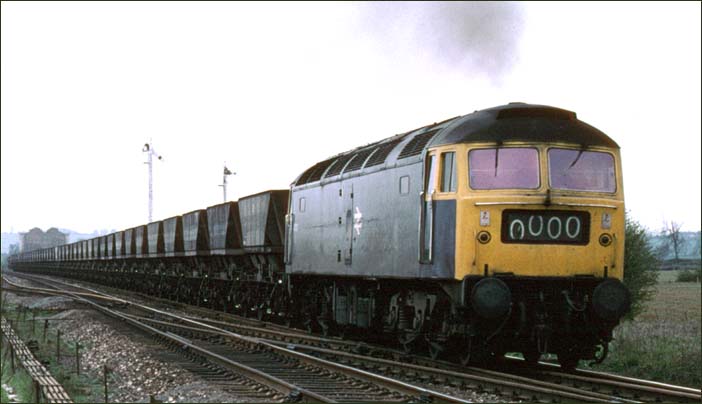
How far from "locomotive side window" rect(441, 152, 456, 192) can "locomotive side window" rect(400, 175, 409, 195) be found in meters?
1.15

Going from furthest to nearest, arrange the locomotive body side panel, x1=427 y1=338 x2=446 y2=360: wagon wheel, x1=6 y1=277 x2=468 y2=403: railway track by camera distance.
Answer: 1. the locomotive body side panel
2. x1=427 y1=338 x2=446 y2=360: wagon wheel
3. x1=6 y1=277 x2=468 y2=403: railway track

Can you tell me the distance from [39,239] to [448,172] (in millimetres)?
178442

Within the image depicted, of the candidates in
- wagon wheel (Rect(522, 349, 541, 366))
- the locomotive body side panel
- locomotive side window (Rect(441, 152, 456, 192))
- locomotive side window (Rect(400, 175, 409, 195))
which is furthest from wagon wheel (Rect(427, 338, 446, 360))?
locomotive side window (Rect(441, 152, 456, 192))

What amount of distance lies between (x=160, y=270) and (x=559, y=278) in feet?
96.9

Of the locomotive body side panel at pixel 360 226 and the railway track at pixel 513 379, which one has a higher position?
the locomotive body side panel at pixel 360 226

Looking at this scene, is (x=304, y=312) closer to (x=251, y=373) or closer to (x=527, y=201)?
(x=251, y=373)

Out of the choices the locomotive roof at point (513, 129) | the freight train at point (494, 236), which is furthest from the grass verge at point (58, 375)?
the locomotive roof at point (513, 129)

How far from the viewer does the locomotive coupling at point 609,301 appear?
11.4 meters

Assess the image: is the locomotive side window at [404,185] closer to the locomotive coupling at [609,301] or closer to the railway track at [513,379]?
the railway track at [513,379]

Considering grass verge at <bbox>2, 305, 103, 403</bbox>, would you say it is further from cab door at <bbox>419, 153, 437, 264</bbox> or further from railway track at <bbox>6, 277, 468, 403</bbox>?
cab door at <bbox>419, 153, 437, 264</bbox>

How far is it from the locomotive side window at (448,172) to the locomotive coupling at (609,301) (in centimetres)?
231

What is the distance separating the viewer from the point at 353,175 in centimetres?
1555

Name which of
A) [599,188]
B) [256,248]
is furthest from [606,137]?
[256,248]

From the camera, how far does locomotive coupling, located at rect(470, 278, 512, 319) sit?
36.8ft
